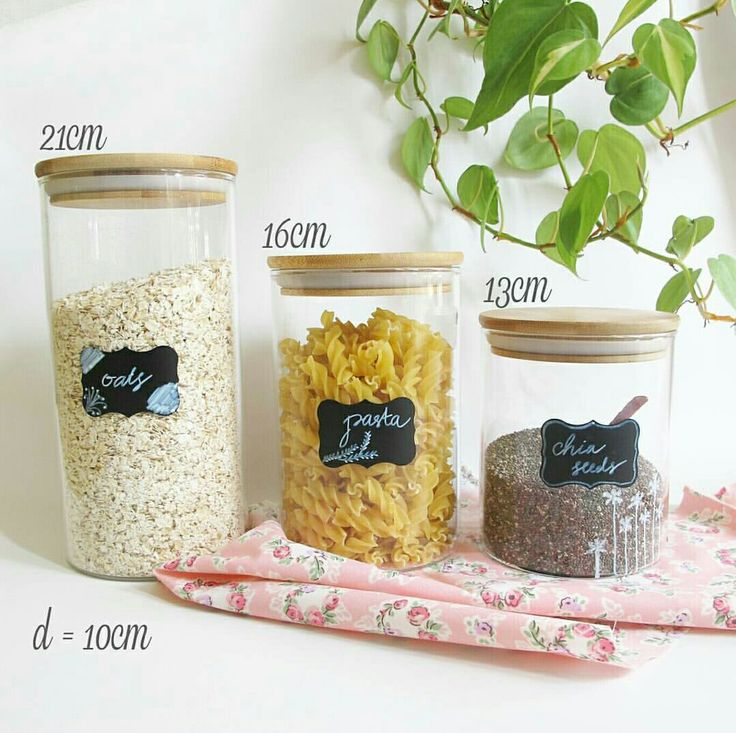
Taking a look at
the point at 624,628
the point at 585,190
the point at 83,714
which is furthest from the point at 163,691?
the point at 585,190

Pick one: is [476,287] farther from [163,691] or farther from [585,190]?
[163,691]

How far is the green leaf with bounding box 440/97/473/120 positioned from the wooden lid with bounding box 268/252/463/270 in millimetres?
288

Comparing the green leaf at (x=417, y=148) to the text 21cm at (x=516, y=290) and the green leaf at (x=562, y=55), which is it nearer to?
the text 21cm at (x=516, y=290)

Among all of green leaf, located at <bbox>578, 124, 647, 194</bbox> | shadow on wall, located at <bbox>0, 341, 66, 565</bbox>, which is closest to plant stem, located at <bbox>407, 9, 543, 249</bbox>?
green leaf, located at <bbox>578, 124, 647, 194</bbox>

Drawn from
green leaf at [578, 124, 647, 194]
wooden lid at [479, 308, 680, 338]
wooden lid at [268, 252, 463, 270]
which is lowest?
wooden lid at [479, 308, 680, 338]

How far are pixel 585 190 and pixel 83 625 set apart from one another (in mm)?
656

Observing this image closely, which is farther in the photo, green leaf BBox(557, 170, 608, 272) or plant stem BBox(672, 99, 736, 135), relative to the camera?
plant stem BBox(672, 99, 736, 135)

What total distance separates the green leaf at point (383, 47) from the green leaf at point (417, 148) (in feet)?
0.24

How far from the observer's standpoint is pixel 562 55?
76 centimetres

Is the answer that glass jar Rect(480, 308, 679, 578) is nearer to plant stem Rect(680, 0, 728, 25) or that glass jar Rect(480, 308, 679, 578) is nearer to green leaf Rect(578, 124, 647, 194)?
green leaf Rect(578, 124, 647, 194)

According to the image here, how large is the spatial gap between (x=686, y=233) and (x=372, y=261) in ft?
1.50

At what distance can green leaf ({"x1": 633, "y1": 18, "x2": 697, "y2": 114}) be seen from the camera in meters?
0.85

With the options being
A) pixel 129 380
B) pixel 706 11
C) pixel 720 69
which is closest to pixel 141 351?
pixel 129 380

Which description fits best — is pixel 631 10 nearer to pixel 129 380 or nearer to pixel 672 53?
pixel 672 53
